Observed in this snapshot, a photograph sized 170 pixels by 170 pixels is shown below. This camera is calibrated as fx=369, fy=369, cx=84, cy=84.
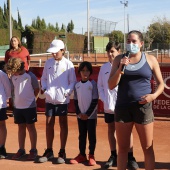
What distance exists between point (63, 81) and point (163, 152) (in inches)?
84.6

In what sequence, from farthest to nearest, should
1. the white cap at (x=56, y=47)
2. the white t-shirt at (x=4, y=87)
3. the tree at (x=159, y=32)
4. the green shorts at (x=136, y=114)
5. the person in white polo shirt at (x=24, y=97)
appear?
the tree at (x=159, y=32)
the white t-shirt at (x=4, y=87)
the person in white polo shirt at (x=24, y=97)
the white cap at (x=56, y=47)
the green shorts at (x=136, y=114)

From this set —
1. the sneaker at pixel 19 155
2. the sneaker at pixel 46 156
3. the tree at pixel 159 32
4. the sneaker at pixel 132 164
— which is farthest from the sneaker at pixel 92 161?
the tree at pixel 159 32

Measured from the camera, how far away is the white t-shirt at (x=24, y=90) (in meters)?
5.92

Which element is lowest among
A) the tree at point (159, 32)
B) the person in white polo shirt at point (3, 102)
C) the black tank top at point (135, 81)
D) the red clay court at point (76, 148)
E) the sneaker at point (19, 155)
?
the red clay court at point (76, 148)

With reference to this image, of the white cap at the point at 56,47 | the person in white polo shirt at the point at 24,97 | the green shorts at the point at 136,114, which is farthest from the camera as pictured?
the person in white polo shirt at the point at 24,97

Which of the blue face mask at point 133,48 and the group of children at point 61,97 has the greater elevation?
the blue face mask at point 133,48

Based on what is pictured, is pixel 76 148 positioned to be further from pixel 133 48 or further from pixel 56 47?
pixel 133 48

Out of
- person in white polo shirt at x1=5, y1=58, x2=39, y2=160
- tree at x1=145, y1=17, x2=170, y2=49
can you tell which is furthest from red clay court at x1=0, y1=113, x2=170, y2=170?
tree at x1=145, y1=17, x2=170, y2=49

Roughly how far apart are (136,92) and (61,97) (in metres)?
1.84

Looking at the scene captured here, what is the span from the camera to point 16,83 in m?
5.97

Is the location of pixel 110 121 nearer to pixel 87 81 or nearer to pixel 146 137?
pixel 87 81

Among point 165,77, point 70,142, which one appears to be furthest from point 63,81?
point 165,77

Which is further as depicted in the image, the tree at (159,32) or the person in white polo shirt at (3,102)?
the tree at (159,32)

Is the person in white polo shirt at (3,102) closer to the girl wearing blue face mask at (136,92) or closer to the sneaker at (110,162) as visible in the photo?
the sneaker at (110,162)
